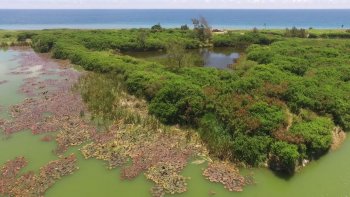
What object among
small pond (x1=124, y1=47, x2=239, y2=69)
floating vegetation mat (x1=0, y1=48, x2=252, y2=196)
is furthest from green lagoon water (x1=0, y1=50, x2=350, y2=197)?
small pond (x1=124, y1=47, x2=239, y2=69)

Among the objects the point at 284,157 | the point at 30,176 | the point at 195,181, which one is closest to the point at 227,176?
the point at 195,181

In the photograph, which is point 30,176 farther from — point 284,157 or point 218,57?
point 218,57

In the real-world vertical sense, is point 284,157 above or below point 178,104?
below

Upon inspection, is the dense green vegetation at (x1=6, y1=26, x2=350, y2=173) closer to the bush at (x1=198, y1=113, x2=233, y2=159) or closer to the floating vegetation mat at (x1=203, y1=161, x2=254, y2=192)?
the bush at (x1=198, y1=113, x2=233, y2=159)

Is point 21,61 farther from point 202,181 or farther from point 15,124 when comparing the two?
point 202,181

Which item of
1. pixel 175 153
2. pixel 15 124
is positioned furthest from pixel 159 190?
pixel 15 124

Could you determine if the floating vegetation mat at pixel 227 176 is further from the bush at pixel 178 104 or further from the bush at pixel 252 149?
the bush at pixel 178 104
